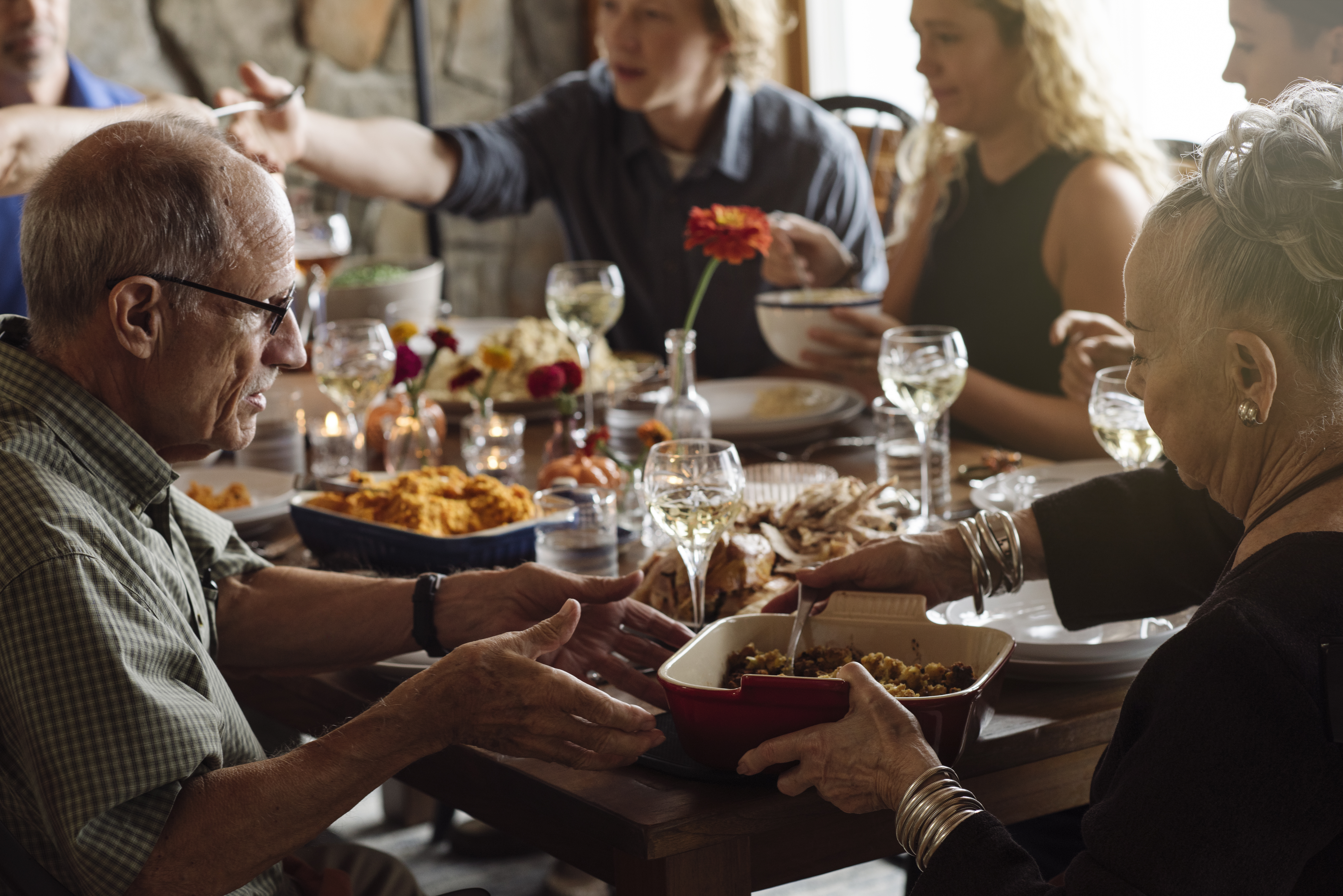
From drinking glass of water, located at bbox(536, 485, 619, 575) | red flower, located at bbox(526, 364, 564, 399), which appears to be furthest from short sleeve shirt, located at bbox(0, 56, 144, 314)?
drinking glass of water, located at bbox(536, 485, 619, 575)

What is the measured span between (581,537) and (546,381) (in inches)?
16.3

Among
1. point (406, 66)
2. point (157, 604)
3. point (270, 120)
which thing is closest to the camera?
point (157, 604)

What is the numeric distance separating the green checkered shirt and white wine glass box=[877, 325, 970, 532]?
3.12 feet

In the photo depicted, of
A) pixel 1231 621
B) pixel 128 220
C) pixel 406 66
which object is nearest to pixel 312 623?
pixel 128 220

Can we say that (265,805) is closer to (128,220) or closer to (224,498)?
(128,220)

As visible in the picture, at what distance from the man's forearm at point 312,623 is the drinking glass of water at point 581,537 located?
194mm

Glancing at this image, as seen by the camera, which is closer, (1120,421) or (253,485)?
(1120,421)

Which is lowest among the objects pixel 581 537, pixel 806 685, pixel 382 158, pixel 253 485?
pixel 253 485

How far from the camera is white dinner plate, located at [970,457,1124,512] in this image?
167cm

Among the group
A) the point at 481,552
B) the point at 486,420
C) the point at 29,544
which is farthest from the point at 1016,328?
the point at 29,544

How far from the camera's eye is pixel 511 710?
1006 millimetres

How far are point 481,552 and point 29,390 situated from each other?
1.90ft

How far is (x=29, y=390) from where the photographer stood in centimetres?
104

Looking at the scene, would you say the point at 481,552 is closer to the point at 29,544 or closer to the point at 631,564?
the point at 631,564
